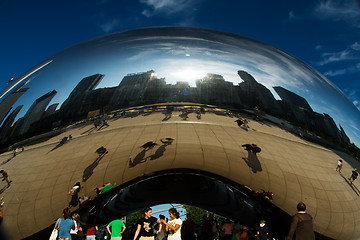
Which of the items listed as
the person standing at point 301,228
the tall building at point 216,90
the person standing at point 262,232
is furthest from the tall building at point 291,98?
the person standing at point 262,232

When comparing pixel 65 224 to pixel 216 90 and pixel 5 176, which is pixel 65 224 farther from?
pixel 216 90

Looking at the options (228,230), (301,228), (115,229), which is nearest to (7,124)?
(115,229)

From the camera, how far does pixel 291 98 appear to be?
248 cm

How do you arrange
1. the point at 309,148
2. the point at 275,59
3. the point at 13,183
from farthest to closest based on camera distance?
1. the point at 275,59
2. the point at 309,148
3. the point at 13,183

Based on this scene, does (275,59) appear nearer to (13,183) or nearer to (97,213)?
(97,213)

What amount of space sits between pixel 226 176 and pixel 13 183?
92.1 inches

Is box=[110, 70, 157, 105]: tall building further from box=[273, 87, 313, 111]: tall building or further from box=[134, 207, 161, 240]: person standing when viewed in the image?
box=[134, 207, 161, 240]: person standing

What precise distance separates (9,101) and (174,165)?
230cm

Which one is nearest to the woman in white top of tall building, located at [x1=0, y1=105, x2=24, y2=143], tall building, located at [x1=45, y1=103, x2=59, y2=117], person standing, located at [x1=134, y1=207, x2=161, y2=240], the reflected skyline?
person standing, located at [x1=134, y1=207, x2=161, y2=240]

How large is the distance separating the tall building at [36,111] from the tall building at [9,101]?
0.41m

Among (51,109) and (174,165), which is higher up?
(51,109)

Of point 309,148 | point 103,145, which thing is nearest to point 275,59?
point 309,148

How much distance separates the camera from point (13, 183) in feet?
7.62

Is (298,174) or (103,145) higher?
(103,145)
